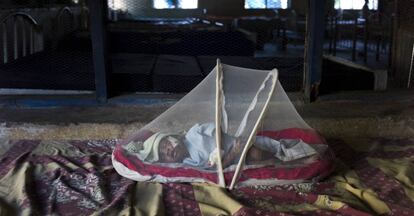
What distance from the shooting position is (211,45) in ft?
11.1

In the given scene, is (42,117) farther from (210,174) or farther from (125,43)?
(210,174)

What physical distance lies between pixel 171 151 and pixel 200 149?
131 millimetres

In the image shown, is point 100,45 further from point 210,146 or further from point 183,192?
point 183,192

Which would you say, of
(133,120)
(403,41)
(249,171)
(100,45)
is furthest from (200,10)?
(403,41)

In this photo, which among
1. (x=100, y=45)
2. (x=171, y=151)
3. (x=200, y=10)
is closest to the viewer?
(x=171, y=151)

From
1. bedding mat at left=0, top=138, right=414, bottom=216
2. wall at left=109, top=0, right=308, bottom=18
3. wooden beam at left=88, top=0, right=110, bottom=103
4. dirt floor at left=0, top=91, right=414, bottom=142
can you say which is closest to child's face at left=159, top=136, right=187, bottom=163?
bedding mat at left=0, top=138, right=414, bottom=216

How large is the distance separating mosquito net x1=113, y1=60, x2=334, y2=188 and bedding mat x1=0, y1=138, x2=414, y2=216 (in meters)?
0.06

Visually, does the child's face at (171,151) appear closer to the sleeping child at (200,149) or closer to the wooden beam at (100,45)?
the sleeping child at (200,149)

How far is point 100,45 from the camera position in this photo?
2.97m

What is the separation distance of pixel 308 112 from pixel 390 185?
97 centimetres

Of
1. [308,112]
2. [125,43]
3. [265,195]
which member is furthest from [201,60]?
[265,195]

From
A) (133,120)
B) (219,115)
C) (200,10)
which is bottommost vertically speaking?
(133,120)

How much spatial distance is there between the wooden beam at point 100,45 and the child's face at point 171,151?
1091 millimetres

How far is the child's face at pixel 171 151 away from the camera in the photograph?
210 centimetres
